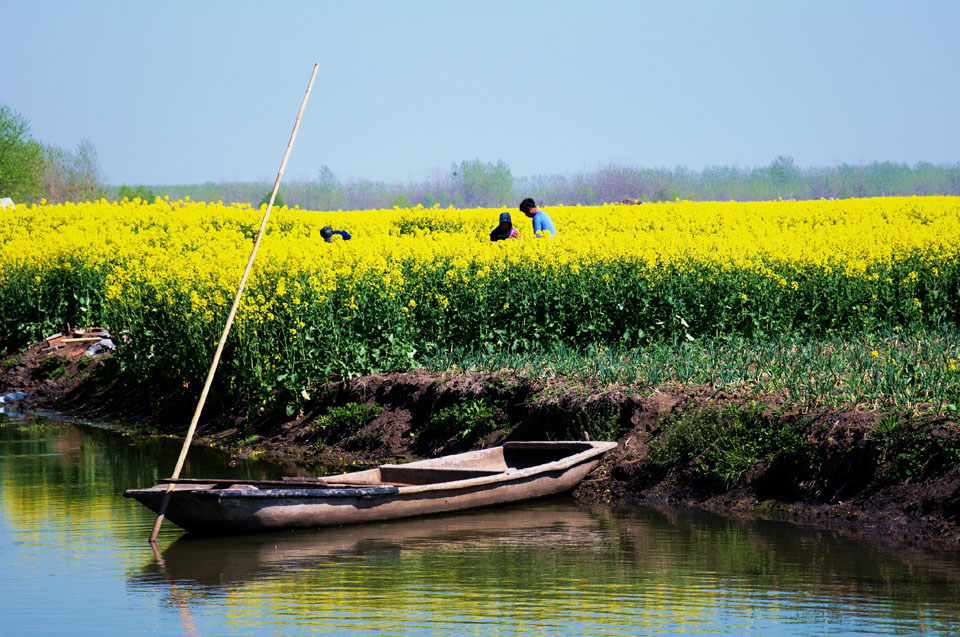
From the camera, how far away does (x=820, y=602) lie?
7.23 meters

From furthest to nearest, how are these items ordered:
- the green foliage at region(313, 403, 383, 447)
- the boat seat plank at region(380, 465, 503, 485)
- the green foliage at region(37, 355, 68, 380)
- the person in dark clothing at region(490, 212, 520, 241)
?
A: the green foliage at region(37, 355, 68, 380), the person in dark clothing at region(490, 212, 520, 241), the green foliage at region(313, 403, 383, 447), the boat seat plank at region(380, 465, 503, 485)

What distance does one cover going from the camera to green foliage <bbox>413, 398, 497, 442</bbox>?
41.3ft

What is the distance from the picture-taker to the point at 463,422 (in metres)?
12.8

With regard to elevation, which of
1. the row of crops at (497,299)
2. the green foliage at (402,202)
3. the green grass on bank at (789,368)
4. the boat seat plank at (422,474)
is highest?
the green foliage at (402,202)

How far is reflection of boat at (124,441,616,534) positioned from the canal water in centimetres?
15

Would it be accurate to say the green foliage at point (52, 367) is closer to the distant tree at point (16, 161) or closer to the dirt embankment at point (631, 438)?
the dirt embankment at point (631, 438)

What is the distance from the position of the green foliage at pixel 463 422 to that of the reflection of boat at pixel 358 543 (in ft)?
7.29


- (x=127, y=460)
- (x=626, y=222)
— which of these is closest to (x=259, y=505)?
(x=127, y=460)

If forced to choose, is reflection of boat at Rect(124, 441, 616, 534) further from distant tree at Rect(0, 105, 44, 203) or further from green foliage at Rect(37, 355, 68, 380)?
distant tree at Rect(0, 105, 44, 203)

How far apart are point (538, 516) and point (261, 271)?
6.81m

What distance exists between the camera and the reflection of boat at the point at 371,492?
908 centimetres

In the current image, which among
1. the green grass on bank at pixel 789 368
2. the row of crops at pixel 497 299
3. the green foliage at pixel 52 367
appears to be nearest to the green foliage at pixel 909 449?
the green grass on bank at pixel 789 368

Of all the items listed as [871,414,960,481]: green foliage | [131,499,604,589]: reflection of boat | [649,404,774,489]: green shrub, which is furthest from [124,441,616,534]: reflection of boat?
[871,414,960,481]: green foliage

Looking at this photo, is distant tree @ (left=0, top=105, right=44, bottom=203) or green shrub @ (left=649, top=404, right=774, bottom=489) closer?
green shrub @ (left=649, top=404, right=774, bottom=489)
